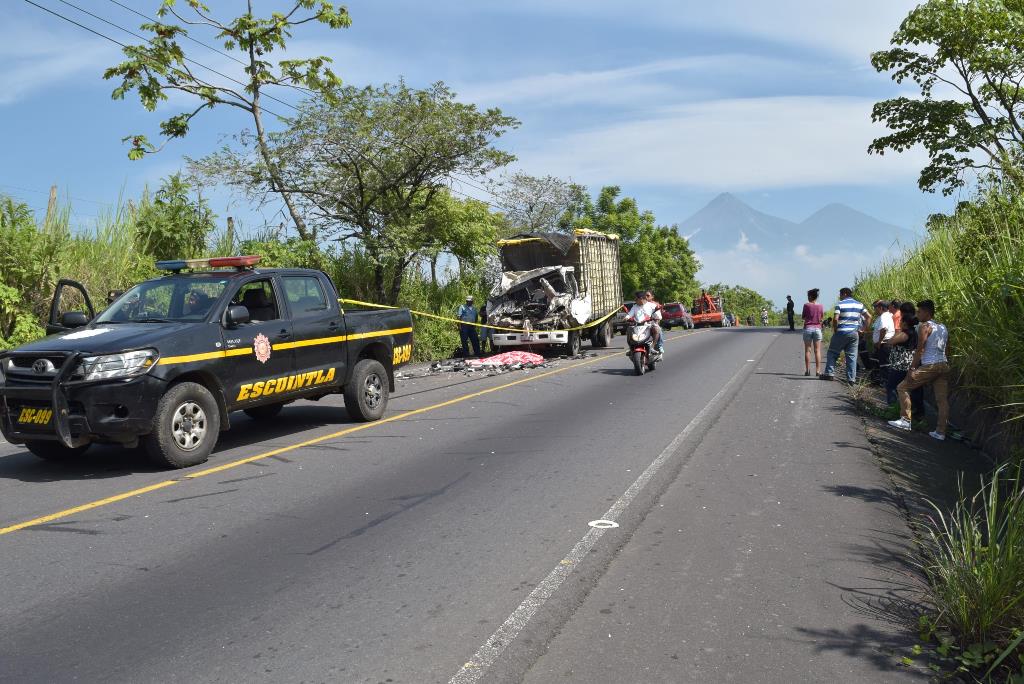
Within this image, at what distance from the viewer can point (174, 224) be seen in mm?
18094

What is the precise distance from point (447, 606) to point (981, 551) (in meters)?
2.87

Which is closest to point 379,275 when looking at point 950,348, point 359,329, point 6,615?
point 359,329

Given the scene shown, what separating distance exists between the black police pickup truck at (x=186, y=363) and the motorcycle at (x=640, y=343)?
7640 millimetres

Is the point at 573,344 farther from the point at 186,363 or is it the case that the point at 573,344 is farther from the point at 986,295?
the point at 186,363

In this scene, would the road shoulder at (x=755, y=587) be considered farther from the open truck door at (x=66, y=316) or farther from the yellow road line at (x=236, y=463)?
the open truck door at (x=66, y=316)

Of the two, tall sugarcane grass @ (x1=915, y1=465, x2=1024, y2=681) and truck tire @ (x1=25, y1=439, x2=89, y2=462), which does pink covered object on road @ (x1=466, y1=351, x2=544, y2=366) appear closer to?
truck tire @ (x1=25, y1=439, x2=89, y2=462)

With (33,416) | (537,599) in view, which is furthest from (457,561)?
(33,416)

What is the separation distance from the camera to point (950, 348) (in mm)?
11422

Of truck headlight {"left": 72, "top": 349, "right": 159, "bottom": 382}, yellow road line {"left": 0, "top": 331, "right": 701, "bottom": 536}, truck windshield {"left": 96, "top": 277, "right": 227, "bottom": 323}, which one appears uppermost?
truck windshield {"left": 96, "top": 277, "right": 227, "bottom": 323}

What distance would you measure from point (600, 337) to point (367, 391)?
16440 mm

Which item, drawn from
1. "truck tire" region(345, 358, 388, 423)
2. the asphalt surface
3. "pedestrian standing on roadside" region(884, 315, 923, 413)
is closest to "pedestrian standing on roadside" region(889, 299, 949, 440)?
"pedestrian standing on roadside" region(884, 315, 923, 413)

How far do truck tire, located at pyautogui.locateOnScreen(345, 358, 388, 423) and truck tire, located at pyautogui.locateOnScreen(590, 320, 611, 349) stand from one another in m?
15.8

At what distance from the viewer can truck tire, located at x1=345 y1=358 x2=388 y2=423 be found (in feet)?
35.1

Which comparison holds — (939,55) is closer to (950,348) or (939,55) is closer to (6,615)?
(950,348)
